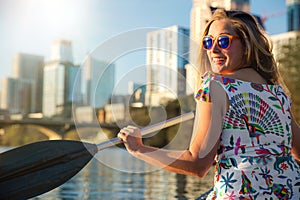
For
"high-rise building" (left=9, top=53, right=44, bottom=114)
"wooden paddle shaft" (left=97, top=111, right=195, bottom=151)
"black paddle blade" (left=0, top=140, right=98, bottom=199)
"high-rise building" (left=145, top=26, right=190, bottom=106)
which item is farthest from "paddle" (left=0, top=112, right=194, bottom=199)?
"high-rise building" (left=9, top=53, right=44, bottom=114)

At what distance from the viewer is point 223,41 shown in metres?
Result: 1.49

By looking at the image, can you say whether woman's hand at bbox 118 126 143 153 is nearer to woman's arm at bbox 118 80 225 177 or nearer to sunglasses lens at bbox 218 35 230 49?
woman's arm at bbox 118 80 225 177

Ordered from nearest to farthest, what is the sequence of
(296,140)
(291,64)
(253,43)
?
(253,43) → (296,140) → (291,64)

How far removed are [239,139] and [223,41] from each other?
0.96 feet

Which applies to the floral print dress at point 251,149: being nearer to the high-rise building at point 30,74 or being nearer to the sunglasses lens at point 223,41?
the sunglasses lens at point 223,41

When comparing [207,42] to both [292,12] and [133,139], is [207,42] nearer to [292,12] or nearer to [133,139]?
[133,139]

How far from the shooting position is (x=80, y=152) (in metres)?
2.30

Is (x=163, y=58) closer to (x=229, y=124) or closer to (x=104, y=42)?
(x=104, y=42)

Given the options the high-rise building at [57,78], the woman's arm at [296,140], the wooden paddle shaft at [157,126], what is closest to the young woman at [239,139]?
the woman's arm at [296,140]

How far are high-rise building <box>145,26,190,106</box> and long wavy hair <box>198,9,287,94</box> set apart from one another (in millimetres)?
99

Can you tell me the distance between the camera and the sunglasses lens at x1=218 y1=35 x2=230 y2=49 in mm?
1485

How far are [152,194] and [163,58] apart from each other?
5.13m

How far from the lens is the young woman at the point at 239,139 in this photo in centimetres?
135

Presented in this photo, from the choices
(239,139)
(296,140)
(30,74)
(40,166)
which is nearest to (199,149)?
(239,139)
